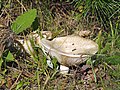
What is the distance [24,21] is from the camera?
6.47 feet

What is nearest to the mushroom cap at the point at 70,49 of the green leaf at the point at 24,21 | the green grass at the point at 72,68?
the green grass at the point at 72,68

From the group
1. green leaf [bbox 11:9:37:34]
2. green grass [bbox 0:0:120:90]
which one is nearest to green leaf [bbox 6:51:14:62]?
green grass [bbox 0:0:120:90]

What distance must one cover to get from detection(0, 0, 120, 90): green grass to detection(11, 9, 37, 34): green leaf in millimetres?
45

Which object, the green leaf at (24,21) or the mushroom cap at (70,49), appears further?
the green leaf at (24,21)

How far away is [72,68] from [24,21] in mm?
393

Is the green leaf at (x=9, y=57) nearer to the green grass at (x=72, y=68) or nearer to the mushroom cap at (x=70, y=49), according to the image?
the green grass at (x=72, y=68)

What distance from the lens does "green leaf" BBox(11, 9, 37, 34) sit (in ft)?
6.44

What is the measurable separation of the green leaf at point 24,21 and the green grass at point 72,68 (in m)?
0.04

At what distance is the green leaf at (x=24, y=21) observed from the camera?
1.96 m

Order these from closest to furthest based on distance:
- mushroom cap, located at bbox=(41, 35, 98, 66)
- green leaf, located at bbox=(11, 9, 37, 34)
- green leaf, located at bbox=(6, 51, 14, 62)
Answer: mushroom cap, located at bbox=(41, 35, 98, 66)
green leaf, located at bbox=(6, 51, 14, 62)
green leaf, located at bbox=(11, 9, 37, 34)

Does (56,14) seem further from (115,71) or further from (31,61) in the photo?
(115,71)

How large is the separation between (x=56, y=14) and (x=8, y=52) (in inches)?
18.5

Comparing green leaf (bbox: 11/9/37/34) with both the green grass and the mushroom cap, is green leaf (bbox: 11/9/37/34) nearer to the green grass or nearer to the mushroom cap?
the green grass

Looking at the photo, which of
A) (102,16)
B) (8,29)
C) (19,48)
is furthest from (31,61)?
(102,16)
